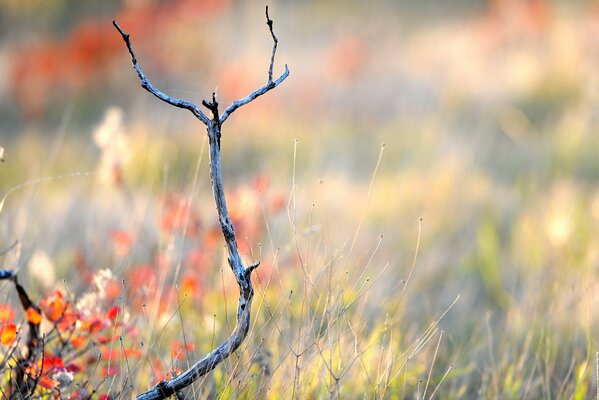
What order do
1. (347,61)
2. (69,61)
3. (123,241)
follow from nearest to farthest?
(123,241) → (69,61) → (347,61)

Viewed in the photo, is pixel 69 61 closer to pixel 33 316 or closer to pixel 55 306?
pixel 55 306

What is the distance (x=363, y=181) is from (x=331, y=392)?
319 cm

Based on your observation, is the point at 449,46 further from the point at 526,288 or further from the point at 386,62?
the point at 526,288

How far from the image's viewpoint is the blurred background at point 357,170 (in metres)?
2.53

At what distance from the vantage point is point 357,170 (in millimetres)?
4984

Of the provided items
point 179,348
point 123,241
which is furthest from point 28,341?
point 123,241

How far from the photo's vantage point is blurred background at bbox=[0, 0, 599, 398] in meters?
2.53

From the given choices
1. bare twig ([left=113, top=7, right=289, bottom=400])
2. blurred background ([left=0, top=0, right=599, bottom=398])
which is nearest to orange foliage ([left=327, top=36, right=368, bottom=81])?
blurred background ([left=0, top=0, right=599, bottom=398])

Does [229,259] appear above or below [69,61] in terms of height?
below

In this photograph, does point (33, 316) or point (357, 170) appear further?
point (357, 170)

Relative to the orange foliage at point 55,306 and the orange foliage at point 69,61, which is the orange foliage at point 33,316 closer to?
the orange foliage at point 55,306

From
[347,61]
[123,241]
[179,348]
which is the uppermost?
[347,61]

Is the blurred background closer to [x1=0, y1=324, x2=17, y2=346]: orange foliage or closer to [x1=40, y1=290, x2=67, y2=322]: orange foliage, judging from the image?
[x1=40, y1=290, x2=67, y2=322]: orange foliage

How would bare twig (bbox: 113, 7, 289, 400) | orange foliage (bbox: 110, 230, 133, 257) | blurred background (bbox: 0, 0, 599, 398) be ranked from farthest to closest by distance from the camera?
1. orange foliage (bbox: 110, 230, 133, 257)
2. blurred background (bbox: 0, 0, 599, 398)
3. bare twig (bbox: 113, 7, 289, 400)
